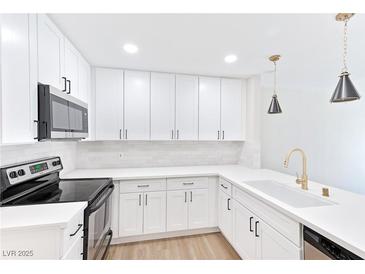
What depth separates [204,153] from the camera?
304 cm

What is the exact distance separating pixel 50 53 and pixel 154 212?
1975 millimetres

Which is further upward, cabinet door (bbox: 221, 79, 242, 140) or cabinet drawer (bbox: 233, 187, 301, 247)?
cabinet door (bbox: 221, 79, 242, 140)

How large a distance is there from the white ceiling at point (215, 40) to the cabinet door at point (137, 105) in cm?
17

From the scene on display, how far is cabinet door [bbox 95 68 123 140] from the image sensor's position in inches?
94.5

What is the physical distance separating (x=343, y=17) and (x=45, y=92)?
2231 mm

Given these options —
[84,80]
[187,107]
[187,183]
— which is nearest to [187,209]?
[187,183]

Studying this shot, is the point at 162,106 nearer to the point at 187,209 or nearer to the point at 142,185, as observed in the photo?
the point at 142,185

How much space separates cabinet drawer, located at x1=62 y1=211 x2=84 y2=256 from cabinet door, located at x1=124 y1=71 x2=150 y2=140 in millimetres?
1381

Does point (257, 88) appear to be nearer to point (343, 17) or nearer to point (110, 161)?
point (343, 17)

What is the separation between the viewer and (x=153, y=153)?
2.84m

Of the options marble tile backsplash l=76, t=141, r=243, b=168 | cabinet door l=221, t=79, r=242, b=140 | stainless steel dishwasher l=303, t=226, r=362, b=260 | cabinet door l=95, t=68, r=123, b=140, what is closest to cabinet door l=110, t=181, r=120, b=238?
marble tile backsplash l=76, t=141, r=243, b=168

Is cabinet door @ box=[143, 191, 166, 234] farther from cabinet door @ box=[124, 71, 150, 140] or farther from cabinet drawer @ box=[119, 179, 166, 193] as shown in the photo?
cabinet door @ box=[124, 71, 150, 140]
